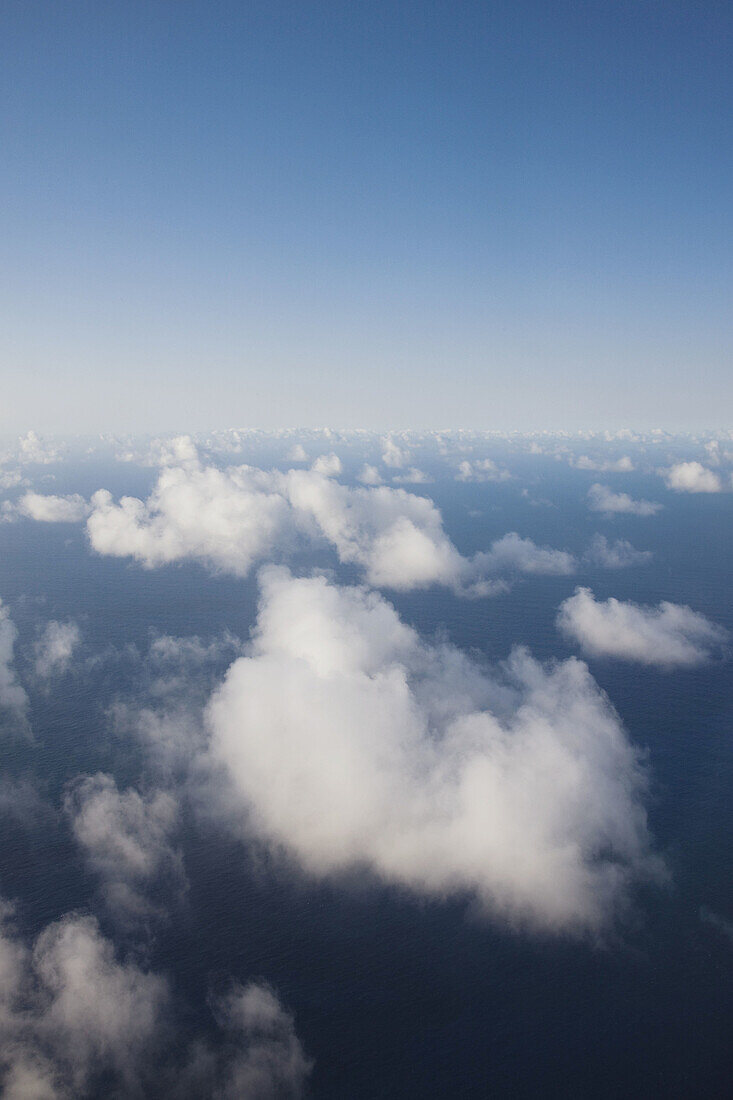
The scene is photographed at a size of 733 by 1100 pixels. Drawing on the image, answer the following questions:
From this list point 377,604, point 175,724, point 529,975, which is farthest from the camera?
point 377,604

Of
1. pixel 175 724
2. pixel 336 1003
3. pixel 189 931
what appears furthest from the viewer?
pixel 175 724

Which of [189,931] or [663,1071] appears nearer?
[663,1071]

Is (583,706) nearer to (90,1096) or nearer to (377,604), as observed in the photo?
(377,604)

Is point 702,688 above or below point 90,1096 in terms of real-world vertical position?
above

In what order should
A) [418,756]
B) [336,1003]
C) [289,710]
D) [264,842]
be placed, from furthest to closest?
1. [289,710]
2. [418,756]
3. [264,842]
4. [336,1003]

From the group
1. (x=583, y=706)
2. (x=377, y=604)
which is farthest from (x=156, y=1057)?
(x=377, y=604)

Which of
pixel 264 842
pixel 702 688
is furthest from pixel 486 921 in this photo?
pixel 702 688

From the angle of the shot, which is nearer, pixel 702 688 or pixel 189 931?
pixel 189 931

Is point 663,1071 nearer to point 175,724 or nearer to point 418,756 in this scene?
point 418,756

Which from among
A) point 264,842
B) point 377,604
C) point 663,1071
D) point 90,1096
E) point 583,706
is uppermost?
point 377,604

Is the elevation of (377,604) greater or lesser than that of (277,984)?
greater
